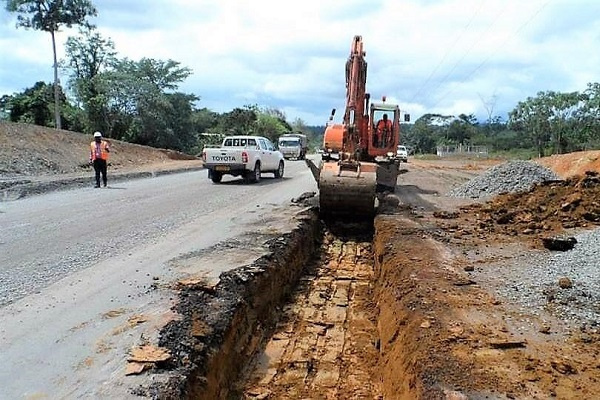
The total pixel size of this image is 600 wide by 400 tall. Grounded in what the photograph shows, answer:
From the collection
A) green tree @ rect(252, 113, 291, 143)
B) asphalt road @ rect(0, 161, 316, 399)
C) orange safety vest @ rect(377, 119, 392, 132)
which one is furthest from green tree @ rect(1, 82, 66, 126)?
orange safety vest @ rect(377, 119, 392, 132)

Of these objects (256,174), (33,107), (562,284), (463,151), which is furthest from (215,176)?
(463,151)

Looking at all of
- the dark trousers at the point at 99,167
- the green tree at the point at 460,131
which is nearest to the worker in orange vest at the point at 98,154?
the dark trousers at the point at 99,167

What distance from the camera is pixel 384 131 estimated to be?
1466cm

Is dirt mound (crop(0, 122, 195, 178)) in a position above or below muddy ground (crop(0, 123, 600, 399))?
above

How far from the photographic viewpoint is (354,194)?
→ 1110 cm

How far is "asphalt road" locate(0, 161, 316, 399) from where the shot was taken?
4.32m

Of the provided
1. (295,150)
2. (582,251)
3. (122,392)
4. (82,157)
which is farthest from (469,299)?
(295,150)

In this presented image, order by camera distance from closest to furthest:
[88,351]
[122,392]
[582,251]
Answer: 1. [122,392]
2. [88,351]
3. [582,251]

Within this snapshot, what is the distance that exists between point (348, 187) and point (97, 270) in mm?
5435

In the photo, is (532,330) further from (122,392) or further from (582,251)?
(122,392)

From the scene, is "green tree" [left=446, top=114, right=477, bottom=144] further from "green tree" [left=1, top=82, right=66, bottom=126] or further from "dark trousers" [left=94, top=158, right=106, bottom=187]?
"dark trousers" [left=94, top=158, right=106, bottom=187]

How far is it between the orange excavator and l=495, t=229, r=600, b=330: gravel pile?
397 cm

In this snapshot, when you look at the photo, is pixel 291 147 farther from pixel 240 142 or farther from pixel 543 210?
pixel 543 210

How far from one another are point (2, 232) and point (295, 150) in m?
33.2
